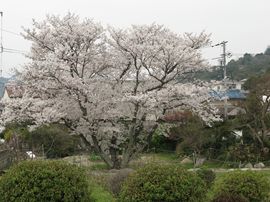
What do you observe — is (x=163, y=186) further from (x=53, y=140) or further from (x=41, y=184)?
(x=53, y=140)

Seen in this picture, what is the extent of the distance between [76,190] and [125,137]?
41.7ft

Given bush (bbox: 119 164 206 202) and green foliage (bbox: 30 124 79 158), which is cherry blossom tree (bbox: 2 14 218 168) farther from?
bush (bbox: 119 164 206 202)

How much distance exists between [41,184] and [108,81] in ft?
40.6

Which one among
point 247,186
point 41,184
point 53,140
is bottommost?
point 247,186

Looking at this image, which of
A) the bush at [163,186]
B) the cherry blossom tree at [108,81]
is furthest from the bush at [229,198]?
the cherry blossom tree at [108,81]

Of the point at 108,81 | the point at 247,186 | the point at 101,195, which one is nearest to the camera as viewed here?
the point at 247,186

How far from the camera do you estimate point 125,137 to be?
20641mm

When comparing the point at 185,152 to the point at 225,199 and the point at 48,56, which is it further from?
the point at 225,199

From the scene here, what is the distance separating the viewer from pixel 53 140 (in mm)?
24094

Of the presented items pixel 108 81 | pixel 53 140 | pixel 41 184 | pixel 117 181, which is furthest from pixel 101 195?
pixel 53 140

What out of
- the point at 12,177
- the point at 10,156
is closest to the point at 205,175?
the point at 12,177

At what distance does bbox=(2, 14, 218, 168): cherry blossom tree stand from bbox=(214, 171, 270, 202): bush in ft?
31.3

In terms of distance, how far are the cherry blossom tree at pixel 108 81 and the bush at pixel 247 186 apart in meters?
9.55

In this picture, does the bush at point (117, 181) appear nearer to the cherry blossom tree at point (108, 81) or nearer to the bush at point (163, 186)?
the bush at point (163, 186)
